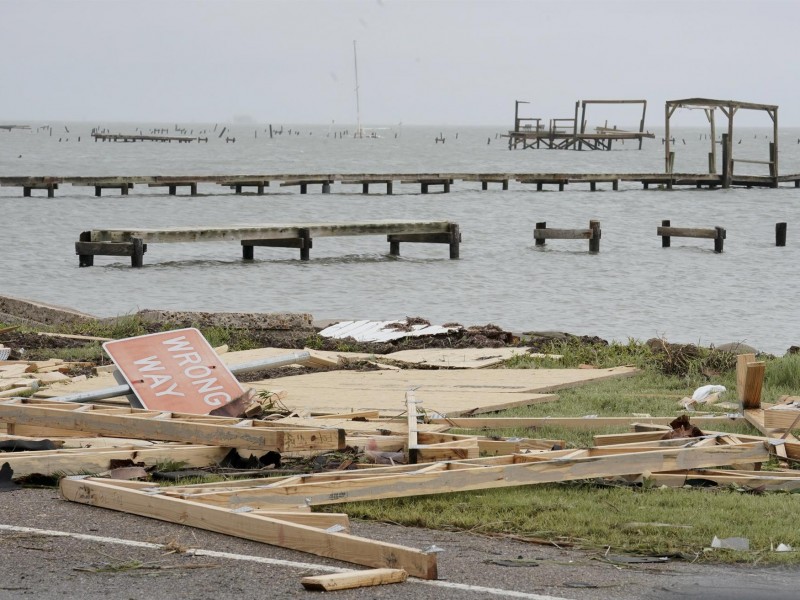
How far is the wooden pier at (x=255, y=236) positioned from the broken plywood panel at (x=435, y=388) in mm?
19923

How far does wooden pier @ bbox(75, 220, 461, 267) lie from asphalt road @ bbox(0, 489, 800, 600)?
997 inches

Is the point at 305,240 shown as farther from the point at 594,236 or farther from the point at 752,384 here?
the point at 752,384

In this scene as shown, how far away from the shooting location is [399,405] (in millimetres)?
10961

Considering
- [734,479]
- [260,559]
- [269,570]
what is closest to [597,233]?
[734,479]

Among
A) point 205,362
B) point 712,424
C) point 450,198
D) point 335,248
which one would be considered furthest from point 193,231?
point 450,198

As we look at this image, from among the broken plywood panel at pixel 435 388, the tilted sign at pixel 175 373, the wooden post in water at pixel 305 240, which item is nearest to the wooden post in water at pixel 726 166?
the wooden post in water at pixel 305 240

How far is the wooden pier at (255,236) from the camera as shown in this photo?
32000 millimetres

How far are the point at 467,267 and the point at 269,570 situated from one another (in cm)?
2879

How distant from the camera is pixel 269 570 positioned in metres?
6.27

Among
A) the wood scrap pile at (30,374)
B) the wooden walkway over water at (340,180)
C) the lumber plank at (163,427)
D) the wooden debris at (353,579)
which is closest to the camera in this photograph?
the wooden debris at (353,579)

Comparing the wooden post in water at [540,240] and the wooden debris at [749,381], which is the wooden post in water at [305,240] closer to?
the wooden post in water at [540,240]

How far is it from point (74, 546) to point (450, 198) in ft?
193

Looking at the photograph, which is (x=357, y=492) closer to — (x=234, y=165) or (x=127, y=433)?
(x=127, y=433)

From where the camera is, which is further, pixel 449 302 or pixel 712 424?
pixel 449 302
